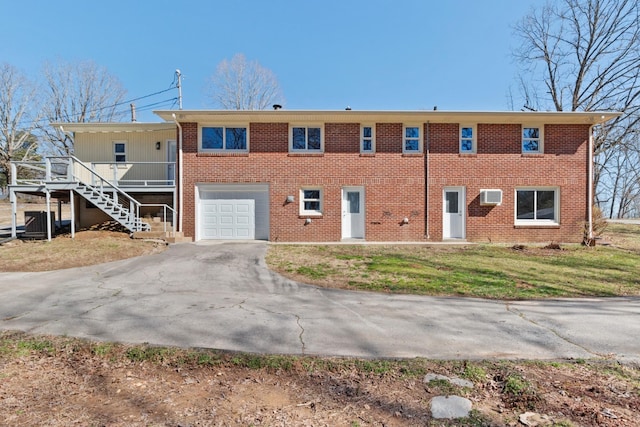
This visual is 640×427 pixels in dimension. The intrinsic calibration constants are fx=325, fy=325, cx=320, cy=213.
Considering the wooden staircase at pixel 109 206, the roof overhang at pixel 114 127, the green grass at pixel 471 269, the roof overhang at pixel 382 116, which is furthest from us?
the roof overhang at pixel 114 127

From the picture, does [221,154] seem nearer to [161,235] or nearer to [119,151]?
[161,235]

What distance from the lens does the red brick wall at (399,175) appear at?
42.7ft

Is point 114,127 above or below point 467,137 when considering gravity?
above

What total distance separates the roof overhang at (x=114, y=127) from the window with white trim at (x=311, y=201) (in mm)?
6237

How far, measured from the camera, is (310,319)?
4562 mm

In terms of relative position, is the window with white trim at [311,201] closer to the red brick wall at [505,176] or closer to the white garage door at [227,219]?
the white garage door at [227,219]

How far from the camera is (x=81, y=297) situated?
5691mm

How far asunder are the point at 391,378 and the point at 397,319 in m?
1.75

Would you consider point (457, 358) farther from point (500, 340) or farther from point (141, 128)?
point (141, 128)

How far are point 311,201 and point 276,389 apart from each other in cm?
1070

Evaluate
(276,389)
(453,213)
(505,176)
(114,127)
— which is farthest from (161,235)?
(505,176)

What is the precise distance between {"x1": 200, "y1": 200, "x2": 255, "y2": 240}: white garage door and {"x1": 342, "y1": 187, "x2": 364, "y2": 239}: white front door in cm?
377

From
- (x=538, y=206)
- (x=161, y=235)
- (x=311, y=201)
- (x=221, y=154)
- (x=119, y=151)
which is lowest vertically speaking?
(x=161, y=235)

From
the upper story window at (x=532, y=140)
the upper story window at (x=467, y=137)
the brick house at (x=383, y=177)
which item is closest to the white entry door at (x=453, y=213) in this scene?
the brick house at (x=383, y=177)
